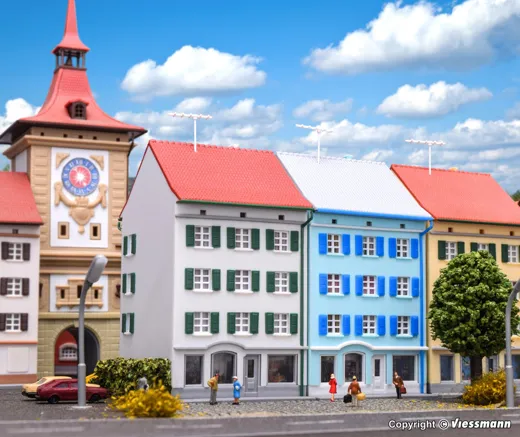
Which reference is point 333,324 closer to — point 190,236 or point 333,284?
point 333,284

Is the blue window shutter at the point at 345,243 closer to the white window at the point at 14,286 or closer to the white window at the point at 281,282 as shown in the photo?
the white window at the point at 281,282

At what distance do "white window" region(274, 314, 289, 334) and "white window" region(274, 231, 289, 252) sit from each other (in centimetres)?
423

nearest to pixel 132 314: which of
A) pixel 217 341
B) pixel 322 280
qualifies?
pixel 217 341

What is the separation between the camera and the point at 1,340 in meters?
80.4

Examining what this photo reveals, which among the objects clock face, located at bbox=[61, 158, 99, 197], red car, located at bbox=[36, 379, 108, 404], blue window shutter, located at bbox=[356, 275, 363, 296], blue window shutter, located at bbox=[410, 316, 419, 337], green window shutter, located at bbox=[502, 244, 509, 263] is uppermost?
clock face, located at bbox=[61, 158, 99, 197]

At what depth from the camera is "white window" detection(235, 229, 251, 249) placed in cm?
6556

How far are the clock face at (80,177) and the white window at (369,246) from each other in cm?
2854

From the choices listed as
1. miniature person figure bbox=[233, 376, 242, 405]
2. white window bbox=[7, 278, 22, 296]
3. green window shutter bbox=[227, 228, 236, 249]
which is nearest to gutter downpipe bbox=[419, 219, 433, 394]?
green window shutter bbox=[227, 228, 236, 249]

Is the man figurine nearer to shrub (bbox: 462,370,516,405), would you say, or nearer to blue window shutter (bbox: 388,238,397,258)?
shrub (bbox: 462,370,516,405)

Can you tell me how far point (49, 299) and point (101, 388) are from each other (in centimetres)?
2789

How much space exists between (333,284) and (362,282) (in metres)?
2.07

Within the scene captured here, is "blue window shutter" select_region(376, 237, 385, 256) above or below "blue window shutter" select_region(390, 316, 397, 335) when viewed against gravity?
above

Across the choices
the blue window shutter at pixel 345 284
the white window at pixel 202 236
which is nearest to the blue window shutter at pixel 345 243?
the blue window shutter at pixel 345 284

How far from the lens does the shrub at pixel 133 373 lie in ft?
199
